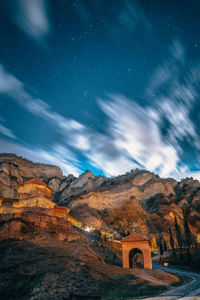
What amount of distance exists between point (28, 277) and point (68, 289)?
3298 mm

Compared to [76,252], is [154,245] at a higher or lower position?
higher

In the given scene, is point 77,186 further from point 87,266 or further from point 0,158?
point 87,266

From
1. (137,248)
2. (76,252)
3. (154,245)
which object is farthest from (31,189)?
(154,245)

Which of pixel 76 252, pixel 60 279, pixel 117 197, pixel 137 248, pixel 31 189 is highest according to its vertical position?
pixel 117 197

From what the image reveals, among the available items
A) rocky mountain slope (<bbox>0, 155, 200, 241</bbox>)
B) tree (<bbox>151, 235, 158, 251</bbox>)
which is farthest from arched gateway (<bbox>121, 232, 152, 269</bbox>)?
tree (<bbox>151, 235, 158, 251</bbox>)

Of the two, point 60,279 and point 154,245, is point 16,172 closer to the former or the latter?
point 154,245

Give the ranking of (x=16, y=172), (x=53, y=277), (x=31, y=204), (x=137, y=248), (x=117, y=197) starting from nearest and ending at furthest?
(x=53, y=277) → (x=137, y=248) → (x=31, y=204) → (x=117, y=197) → (x=16, y=172)

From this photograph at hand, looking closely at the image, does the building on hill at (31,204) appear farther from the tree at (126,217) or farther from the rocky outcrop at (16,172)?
the rocky outcrop at (16,172)

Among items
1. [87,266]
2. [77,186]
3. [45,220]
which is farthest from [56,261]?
[77,186]

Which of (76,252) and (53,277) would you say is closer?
(53,277)

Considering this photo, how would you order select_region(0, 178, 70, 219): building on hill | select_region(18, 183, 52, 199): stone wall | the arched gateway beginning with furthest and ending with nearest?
select_region(18, 183, 52, 199): stone wall < select_region(0, 178, 70, 219): building on hill < the arched gateway

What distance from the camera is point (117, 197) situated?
80.6m

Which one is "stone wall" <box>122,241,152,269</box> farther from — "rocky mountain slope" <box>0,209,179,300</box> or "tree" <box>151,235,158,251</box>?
"tree" <box>151,235,158,251</box>

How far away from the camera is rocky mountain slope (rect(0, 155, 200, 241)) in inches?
2551
